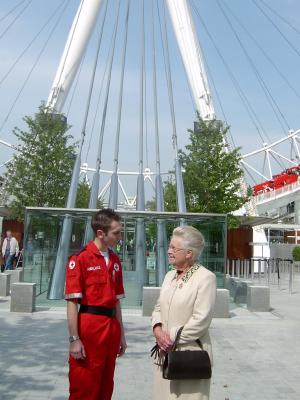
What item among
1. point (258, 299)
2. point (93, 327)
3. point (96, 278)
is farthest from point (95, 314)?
point (258, 299)

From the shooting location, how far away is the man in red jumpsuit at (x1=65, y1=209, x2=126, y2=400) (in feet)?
12.8

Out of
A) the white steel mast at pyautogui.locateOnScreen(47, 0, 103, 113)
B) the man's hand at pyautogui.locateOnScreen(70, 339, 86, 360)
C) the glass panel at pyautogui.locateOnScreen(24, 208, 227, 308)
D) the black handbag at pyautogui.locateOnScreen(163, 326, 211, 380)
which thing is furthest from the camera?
the white steel mast at pyautogui.locateOnScreen(47, 0, 103, 113)

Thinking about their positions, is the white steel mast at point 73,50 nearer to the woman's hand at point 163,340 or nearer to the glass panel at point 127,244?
the glass panel at point 127,244

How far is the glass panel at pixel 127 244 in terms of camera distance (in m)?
13.1

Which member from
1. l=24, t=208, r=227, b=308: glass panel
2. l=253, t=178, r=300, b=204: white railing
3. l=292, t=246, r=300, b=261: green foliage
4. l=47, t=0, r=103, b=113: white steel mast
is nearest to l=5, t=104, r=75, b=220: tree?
l=47, t=0, r=103, b=113: white steel mast

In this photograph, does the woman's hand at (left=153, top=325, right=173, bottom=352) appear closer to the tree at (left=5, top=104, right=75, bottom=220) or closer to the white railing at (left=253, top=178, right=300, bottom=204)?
the tree at (left=5, top=104, right=75, bottom=220)

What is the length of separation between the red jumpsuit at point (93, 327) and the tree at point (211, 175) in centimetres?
2072

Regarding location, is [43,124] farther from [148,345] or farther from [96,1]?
[148,345]

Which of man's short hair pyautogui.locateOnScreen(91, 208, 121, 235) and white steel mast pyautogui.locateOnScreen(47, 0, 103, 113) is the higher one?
white steel mast pyautogui.locateOnScreen(47, 0, 103, 113)

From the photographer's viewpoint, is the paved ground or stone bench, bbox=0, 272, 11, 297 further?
stone bench, bbox=0, 272, 11, 297

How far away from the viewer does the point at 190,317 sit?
3.49m

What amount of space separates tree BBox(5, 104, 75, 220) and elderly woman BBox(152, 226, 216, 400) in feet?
65.7

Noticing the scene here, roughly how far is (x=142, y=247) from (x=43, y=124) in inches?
415

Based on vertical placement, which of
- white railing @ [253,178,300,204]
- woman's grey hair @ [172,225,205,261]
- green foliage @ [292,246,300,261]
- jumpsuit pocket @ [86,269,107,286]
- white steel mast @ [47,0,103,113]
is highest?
white steel mast @ [47,0,103,113]
